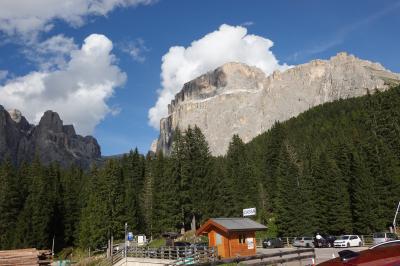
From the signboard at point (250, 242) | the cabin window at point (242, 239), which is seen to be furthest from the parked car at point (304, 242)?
the cabin window at point (242, 239)

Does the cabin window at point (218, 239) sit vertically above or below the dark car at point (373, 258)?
above

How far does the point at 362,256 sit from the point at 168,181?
206ft

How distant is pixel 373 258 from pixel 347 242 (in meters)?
46.0

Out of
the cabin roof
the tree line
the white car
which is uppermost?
the tree line

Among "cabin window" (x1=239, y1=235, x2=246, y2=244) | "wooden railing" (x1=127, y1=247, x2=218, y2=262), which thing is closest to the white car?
"cabin window" (x1=239, y1=235, x2=246, y2=244)

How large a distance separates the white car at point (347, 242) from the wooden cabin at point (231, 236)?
13104 millimetres

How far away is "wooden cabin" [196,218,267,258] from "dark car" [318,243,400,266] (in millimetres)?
31048

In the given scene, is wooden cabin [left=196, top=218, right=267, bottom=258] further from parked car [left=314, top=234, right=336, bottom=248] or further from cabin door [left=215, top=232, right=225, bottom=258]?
parked car [left=314, top=234, right=336, bottom=248]

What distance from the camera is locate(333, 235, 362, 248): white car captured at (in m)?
46.8

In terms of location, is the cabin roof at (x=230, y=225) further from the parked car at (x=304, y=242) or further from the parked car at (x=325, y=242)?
the parked car at (x=304, y=242)

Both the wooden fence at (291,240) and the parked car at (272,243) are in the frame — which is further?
the parked car at (272,243)

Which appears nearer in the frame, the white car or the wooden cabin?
the wooden cabin

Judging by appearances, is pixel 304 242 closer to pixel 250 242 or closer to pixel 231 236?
pixel 250 242

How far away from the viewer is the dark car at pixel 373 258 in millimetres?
4574
